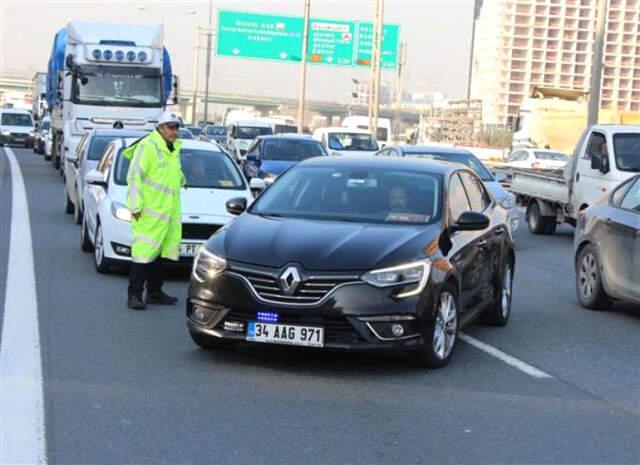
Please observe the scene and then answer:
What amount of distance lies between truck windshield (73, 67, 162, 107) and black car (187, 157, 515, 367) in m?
18.5

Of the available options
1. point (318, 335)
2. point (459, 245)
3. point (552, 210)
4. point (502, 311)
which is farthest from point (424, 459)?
point (552, 210)

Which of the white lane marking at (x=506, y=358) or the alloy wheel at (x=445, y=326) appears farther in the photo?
the white lane marking at (x=506, y=358)

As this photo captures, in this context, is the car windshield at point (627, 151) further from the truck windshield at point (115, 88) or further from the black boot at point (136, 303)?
the truck windshield at point (115, 88)

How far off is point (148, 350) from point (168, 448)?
2.62m

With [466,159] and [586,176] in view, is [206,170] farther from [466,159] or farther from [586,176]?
[586,176]

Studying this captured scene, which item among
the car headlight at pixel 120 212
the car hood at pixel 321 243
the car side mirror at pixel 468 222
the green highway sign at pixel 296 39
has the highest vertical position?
the green highway sign at pixel 296 39

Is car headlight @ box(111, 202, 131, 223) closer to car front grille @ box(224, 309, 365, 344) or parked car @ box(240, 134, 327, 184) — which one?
car front grille @ box(224, 309, 365, 344)

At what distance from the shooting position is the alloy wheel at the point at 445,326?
8.15 m

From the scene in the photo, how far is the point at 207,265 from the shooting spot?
26.7ft

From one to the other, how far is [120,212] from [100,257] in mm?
557

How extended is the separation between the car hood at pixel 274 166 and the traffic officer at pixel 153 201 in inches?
546

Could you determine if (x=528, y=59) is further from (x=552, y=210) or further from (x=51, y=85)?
(x=552, y=210)

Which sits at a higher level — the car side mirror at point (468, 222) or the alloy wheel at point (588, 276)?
the car side mirror at point (468, 222)


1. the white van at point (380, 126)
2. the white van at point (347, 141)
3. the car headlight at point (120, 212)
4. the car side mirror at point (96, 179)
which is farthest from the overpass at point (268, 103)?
the car headlight at point (120, 212)
